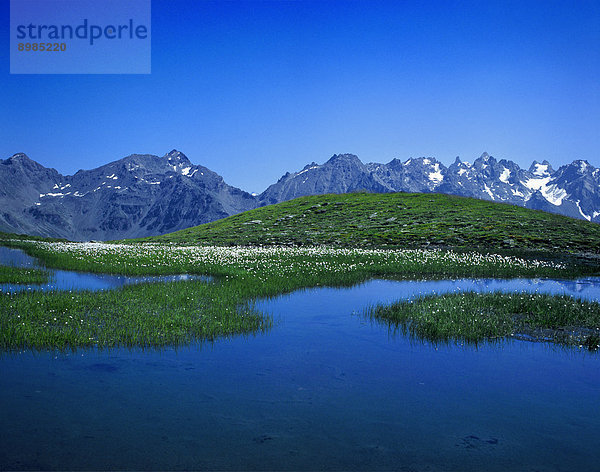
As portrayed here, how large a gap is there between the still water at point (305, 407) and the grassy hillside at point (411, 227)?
33.8m

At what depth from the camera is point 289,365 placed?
10273 mm

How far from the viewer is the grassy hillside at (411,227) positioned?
144 ft

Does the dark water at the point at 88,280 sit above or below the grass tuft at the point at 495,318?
above

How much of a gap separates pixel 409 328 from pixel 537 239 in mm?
35874

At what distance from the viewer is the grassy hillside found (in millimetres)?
43906

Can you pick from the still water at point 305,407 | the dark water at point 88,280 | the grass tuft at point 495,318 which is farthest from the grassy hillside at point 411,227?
the still water at point 305,407

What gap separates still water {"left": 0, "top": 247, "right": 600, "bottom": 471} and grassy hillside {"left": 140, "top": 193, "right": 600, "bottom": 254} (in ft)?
111

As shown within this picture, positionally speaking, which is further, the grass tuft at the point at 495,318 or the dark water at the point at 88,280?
the dark water at the point at 88,280

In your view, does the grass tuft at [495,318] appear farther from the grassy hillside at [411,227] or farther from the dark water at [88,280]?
the grassy hillside at [411,227]

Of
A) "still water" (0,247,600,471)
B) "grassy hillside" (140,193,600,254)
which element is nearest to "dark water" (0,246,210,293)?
"still water" (0,247,600,471)

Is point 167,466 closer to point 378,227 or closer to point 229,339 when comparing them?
point 229,339

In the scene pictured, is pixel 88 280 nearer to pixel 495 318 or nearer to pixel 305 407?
A: pixel 305 407

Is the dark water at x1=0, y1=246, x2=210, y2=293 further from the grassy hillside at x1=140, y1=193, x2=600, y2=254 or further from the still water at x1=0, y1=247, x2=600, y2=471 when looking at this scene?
the grassy hillside at x1=140, y1=193, x2=600, y2=254

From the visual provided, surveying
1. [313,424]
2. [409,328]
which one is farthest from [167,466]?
[409,328]
